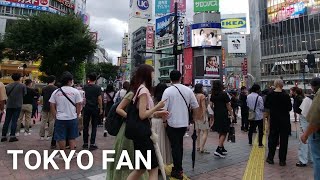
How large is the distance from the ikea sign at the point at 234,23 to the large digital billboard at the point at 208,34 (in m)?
23.7

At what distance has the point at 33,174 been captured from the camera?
4.89 m

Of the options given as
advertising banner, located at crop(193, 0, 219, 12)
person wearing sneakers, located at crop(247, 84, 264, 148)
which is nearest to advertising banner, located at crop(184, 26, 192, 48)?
advertising banner, located at crop(193, 0, 219, 12)

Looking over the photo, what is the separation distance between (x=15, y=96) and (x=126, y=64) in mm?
90979

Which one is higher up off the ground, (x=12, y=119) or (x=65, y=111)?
(x=65, y=111)

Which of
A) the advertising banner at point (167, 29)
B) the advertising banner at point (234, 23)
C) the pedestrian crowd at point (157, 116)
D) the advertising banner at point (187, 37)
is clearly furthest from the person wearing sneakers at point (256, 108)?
the advertising banner at point (234, 23)

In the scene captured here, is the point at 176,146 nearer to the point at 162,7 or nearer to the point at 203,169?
the point at 203,169

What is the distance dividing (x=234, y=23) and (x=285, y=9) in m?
23.2

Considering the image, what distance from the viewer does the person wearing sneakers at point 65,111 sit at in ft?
18.1

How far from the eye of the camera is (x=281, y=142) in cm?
604

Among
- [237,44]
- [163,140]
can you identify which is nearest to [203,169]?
[163,140]

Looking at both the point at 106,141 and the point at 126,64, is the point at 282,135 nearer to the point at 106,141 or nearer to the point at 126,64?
the point at 106,141

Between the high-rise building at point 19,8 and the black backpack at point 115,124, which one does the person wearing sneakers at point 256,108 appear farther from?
the high-rise building at point 19,8

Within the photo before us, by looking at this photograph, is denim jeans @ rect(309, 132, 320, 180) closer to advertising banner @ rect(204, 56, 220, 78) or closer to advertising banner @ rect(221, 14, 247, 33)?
advertising banner @ rect(204, 56, 220, 78)

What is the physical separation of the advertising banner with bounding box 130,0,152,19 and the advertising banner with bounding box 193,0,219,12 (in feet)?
104
